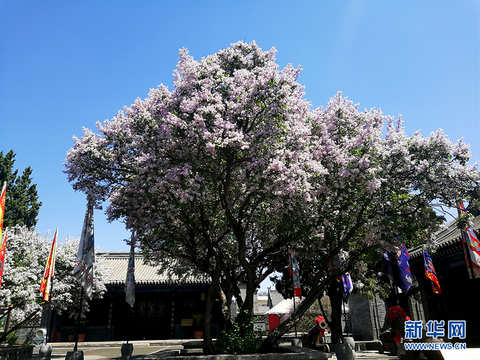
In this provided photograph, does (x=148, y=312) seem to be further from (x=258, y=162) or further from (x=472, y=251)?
(x=472, y=251)

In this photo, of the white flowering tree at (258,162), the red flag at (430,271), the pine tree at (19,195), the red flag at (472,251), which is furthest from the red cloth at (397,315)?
the pine tree at (19,195)

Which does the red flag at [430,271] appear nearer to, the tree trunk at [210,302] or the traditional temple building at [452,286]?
the traditional temple building at [452,286]

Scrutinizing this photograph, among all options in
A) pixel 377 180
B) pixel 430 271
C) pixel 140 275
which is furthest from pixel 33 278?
pixel 430 271

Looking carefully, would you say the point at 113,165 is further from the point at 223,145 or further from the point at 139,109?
the point at 223,145

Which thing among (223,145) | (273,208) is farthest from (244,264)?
(223,145)

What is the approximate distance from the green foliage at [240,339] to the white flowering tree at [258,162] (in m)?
0.55

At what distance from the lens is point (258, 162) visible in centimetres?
1080

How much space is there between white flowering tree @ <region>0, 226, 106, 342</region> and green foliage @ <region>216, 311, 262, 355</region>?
10.9m

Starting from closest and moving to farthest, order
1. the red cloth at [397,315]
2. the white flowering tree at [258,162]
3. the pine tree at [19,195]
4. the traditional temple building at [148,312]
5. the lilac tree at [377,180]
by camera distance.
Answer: the red cloth at [397,315], the white flowering tree at [258,162], the lilac tree at [377,180], the traditional temple building at [148,312], the pine tree at [19,195]

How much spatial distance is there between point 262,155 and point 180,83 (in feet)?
12.0

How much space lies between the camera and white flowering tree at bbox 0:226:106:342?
17.2 metres

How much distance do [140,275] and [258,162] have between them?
2659cm

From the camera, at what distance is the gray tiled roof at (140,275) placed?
3057 centimetres

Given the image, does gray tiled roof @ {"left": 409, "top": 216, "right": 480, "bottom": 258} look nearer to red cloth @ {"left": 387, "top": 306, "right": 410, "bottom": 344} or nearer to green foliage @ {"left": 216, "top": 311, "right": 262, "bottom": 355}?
green foliage @ {"left": 216, "top": 311, "right": 262, "bottom": 355}
